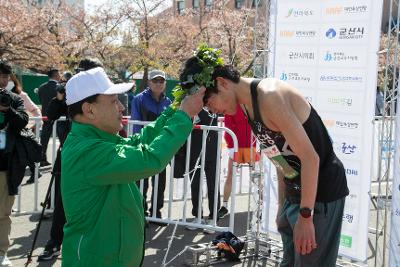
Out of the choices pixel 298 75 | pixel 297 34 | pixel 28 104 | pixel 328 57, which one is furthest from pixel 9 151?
pixel 328 57

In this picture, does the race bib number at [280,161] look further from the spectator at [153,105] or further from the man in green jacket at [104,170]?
the spectator at [153,105]

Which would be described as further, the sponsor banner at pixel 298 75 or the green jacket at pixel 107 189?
the sponsor banner at pixel 298 75

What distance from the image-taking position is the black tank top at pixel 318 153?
2628 mm

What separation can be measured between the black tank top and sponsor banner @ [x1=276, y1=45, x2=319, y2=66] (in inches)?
74.6

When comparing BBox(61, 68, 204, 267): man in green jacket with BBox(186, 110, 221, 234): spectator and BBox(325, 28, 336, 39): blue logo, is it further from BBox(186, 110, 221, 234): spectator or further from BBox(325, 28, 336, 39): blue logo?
BBox(186, 110, 221, 234): spectator

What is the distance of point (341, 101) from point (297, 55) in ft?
2.13

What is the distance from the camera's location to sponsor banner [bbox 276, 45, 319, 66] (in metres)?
4.47

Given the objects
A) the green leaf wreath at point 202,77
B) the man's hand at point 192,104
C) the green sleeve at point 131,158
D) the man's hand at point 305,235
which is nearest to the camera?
the green sleeve at point 131,158

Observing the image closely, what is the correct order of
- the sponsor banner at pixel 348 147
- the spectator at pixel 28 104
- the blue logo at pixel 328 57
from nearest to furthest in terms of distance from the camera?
the sponsor banner at pixel 348 147 → the blue logo at pixel 328 57 → the spectator at pixel 28 104

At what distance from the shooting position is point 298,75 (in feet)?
15.2

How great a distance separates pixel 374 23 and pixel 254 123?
1.83 meters

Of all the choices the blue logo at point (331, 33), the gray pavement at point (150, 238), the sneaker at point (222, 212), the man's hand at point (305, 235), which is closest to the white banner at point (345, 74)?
the blue logo at point (331, 33)

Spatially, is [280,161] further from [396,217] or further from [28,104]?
[28,104]

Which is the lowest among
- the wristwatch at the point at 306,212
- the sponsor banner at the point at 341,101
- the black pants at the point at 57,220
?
the black pants at the point at 57,220
